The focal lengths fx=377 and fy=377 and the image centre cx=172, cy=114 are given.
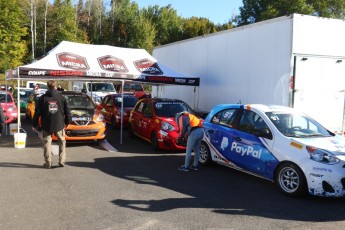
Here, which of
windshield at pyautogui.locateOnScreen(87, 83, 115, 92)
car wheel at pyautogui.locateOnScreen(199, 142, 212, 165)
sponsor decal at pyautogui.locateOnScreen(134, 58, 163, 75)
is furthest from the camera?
windshield at pyautogui.locateOnScreen(87, 83, 115, 92)

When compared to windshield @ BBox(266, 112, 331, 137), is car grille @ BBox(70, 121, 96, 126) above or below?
below

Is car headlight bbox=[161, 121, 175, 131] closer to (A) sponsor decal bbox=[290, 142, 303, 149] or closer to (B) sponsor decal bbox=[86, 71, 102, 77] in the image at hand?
(B) sponsor decal bbox=[86, 71, 102, 77]

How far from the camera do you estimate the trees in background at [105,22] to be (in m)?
44.3

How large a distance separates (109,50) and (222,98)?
177 inches

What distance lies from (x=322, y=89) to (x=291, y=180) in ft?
16.6

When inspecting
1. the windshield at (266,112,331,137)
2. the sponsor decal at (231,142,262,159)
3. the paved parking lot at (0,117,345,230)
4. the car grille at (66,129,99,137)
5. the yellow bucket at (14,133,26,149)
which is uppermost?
the windshield at (266,112,331,137)

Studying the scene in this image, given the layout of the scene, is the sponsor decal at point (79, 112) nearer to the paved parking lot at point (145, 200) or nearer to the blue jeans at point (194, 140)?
the paved parking lot at point (145, 200)

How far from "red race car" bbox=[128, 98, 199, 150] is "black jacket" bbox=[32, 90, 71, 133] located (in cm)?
315

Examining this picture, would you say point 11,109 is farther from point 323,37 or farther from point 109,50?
point 323,37

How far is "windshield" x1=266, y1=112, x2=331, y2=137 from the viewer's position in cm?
696

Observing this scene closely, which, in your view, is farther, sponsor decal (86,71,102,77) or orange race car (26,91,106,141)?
sponsor decal (86,71,102,77)

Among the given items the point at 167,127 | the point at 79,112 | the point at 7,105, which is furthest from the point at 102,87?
the point at 167,127

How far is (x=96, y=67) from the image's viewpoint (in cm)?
1238

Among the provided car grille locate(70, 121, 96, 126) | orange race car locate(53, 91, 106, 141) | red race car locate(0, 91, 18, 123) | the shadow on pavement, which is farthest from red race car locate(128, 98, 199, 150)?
red race car locate(0, 91, 18, 123)
